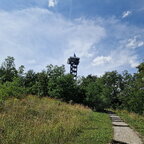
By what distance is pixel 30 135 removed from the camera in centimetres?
594

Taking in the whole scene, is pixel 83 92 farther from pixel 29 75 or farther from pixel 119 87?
pixel 119 87

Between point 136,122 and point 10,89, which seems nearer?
point 10,89

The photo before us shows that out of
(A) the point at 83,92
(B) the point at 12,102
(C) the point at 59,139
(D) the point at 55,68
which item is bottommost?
(C) the point at 59,139

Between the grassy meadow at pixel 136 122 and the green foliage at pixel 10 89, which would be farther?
the grassy meadow at pixel 136 122

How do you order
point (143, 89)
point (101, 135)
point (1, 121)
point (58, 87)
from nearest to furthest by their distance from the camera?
1. point (1, 121)
2. point (101, 135)
3. point (143, 89)
4. point (58, 87)

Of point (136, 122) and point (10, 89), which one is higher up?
point (10, 89)

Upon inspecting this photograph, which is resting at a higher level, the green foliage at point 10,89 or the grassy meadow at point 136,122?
the green foliage at point 10,89

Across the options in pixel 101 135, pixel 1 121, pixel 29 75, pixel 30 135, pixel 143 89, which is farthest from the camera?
pixel 29 75

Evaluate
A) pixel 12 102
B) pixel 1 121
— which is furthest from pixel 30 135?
pixel 12 102

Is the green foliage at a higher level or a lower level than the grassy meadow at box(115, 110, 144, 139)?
higher

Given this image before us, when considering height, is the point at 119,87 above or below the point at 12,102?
above

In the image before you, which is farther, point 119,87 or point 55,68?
point 119,87

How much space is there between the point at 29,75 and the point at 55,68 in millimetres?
11130

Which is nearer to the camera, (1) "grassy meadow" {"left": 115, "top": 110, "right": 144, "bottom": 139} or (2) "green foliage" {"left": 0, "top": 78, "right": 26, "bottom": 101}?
(2) "green foliage" {"left": 0, "top": 78, "right": 26, "bottom": 101}
